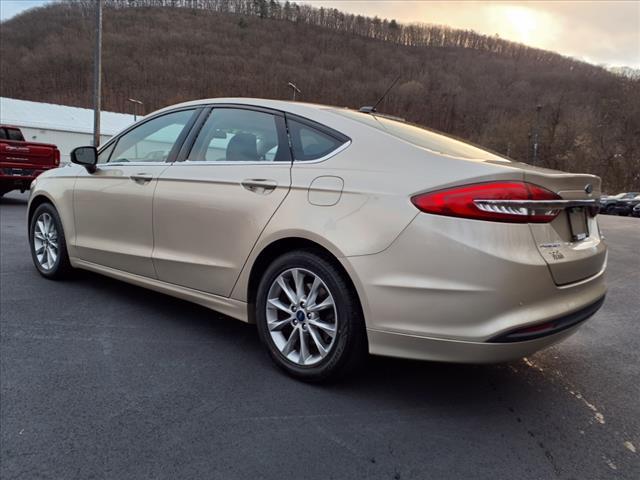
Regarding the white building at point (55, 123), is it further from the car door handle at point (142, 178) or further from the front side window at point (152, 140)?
the car door handle at point (142, 178)

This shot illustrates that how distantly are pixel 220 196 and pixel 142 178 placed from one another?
3.05 feet

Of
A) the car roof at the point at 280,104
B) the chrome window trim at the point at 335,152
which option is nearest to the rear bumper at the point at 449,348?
the chrome window trim at the point at 335,152

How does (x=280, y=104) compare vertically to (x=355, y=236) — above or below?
above

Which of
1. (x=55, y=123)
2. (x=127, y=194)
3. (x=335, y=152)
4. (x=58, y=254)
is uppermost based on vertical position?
(x=55, y=123)

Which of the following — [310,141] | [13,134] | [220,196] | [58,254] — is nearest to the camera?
[310,141]

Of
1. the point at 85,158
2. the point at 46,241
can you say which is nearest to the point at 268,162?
the point at 85,158

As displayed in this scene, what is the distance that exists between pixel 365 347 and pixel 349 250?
54cm

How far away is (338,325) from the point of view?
2746 mm

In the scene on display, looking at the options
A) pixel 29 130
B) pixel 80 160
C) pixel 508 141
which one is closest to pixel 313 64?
pixel 508 141

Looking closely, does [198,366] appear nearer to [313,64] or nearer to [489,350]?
[489,350]

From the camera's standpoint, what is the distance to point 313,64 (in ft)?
362

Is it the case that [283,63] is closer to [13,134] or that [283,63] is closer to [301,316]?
[13,134]

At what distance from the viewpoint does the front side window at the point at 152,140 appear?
3945 millimetres

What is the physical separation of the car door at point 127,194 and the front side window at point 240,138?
9.2 inches
